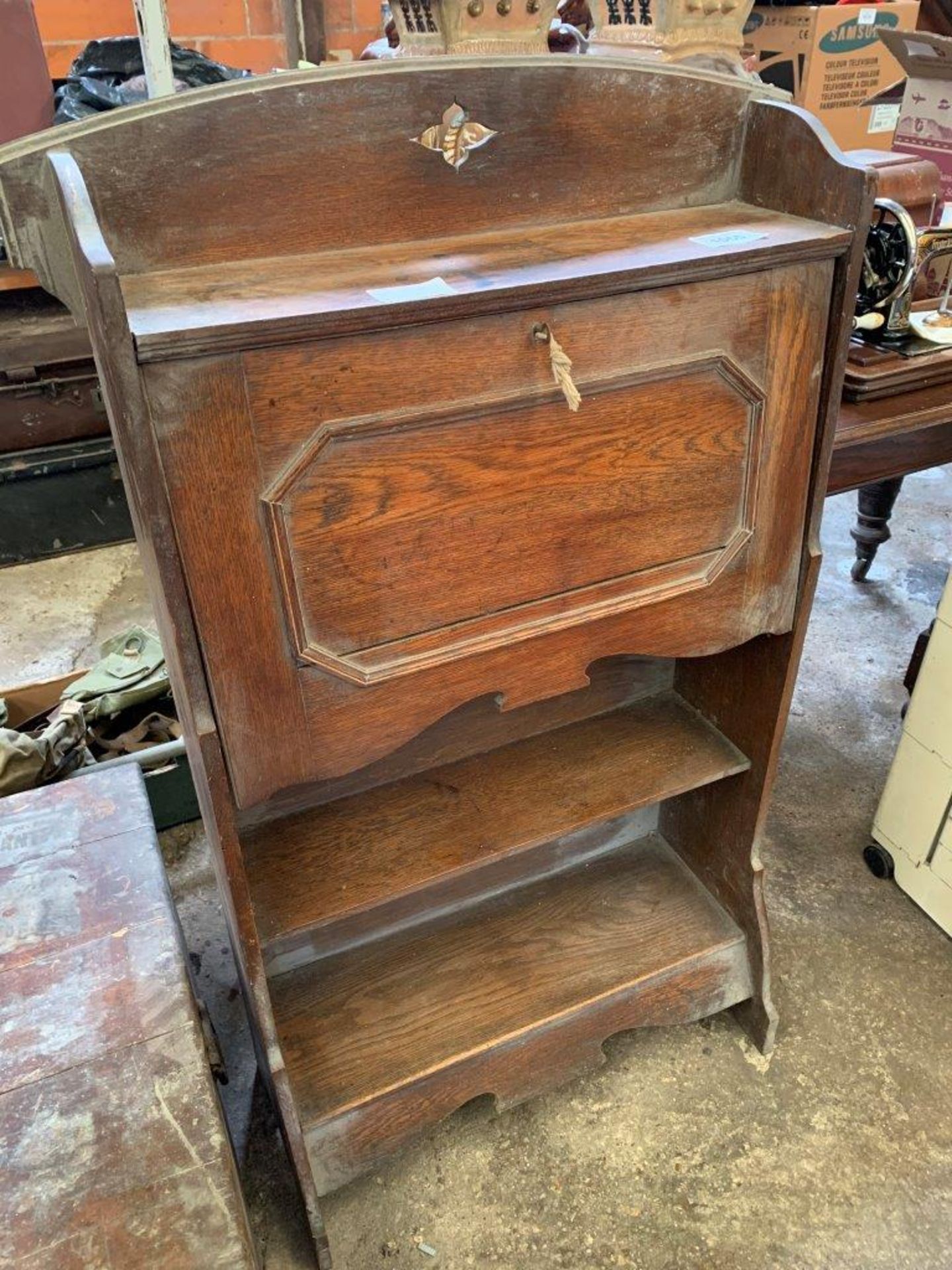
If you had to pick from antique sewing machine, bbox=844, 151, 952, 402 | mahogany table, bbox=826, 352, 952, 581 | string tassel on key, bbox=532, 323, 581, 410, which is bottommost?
mahogany table, bbox=826, 352, 952, 581

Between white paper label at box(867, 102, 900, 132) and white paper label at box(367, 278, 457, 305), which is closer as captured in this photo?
white paper label at box(367, 278, 457, 305)

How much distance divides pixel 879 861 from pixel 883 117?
2.52 metres

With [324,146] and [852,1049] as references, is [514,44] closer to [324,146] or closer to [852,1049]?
[324,146]

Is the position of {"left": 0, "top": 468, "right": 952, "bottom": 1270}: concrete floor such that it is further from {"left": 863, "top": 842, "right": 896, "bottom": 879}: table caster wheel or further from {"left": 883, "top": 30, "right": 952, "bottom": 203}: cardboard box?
{"left": 883, "top": 30, "right": 952, "bottom": 203}: cardboard box

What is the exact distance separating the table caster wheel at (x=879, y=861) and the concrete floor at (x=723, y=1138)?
0.06 ft

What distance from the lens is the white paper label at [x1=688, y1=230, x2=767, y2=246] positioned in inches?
39.3

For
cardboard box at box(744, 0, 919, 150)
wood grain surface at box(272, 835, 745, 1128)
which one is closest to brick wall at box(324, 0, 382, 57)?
cardboard box at box(744, 0, 919, 150)

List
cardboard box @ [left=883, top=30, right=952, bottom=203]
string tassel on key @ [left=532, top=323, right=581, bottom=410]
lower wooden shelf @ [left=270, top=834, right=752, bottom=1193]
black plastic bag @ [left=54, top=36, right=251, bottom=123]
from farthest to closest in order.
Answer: black plastic bag @ [left=54, top=36, right=251, bottom=123], cardboard box @ [left=883, top=30, right=952, bottom=203], lower wooden shelf @ [left=270, top=834, right=752, bottom=1193], string tassel on key @ [left=532, top=323, right=581, bottom=410]

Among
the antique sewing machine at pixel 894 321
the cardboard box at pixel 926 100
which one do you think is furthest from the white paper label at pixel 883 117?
the antique sewing machine at pixel 894 321

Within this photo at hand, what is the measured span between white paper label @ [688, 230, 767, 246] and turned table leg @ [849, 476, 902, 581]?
178 centimetres

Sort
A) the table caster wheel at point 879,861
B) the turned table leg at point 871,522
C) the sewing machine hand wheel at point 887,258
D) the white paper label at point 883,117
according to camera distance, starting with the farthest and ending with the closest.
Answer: the white paper label at point 883,117, the turned table leg at point 871,522, the table caster wheel at point 879,861, the sewing machine hand wheel at point 887,258

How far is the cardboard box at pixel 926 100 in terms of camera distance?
217 centimetres

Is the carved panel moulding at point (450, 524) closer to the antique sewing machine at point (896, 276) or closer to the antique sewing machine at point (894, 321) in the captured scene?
the antique sewing machine at point (894, 321)

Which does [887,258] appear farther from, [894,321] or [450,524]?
[450,524]
